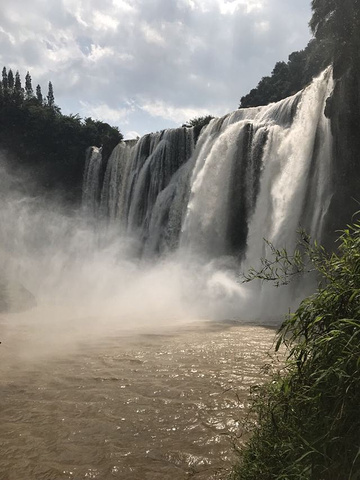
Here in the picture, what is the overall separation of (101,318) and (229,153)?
10617mm

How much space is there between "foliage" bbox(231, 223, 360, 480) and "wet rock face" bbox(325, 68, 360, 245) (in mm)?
10768

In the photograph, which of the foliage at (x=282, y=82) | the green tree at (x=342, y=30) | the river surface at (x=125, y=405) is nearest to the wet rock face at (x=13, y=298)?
the river surface at (x=125, y=405)

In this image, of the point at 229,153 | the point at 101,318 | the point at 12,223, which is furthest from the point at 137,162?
the point at 101,318

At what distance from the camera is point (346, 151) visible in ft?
42.7

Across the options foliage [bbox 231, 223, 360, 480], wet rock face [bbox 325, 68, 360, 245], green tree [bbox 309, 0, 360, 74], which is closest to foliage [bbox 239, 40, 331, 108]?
green tree [bbox 309, 0, 360, 74]

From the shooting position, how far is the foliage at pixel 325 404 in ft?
7.06

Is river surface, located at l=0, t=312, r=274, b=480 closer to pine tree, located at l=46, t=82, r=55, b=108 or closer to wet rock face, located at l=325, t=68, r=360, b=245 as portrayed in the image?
wet rock face, located at l=325, t=68, r=360, b=245

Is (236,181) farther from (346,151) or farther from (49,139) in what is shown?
(49,139)

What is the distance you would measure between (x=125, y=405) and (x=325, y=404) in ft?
11.3

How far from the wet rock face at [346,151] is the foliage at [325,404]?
10.8 m

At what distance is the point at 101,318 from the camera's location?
1290 centimetres

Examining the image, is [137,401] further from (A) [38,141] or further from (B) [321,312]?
(A) [38,141]

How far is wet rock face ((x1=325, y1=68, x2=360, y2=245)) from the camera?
12750 mm

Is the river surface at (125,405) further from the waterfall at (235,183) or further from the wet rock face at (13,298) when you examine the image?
the wet rock face at (13,298)
